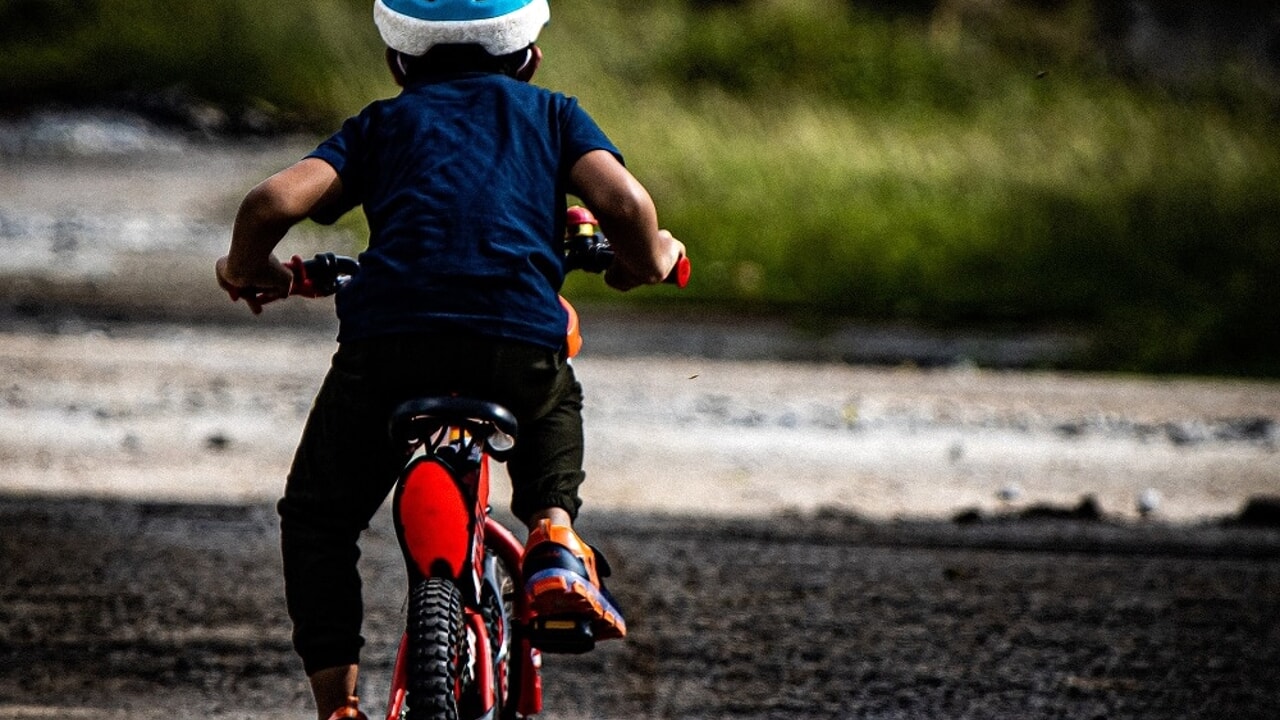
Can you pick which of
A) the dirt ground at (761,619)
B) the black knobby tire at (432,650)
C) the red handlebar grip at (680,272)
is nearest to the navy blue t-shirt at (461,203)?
the red handlebar grip at (680,272)

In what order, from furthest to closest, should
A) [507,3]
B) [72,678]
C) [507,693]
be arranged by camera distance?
1. [72,678]
2. [507,693]
3. [507,3]

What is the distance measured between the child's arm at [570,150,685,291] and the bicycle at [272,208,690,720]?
0.51ft

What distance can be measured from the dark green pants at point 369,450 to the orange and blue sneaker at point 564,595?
101 mm

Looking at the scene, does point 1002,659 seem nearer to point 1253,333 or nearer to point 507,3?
point 507,3

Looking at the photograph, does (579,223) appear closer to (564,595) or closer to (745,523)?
(564,595)

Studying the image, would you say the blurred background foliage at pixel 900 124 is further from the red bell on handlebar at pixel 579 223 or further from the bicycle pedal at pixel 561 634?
the bicycle pedal at pixel 561 634

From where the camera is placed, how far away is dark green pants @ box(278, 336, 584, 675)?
2.92m

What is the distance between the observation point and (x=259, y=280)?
312 centimetres

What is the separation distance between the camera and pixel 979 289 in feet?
45.3

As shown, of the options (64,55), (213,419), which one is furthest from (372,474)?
(64,55)

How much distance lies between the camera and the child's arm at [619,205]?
303cm

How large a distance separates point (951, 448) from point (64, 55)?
59.9 ft

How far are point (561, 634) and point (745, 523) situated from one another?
3.64 meters

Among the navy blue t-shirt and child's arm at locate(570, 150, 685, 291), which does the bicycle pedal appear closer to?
the navy blue t-shirt
